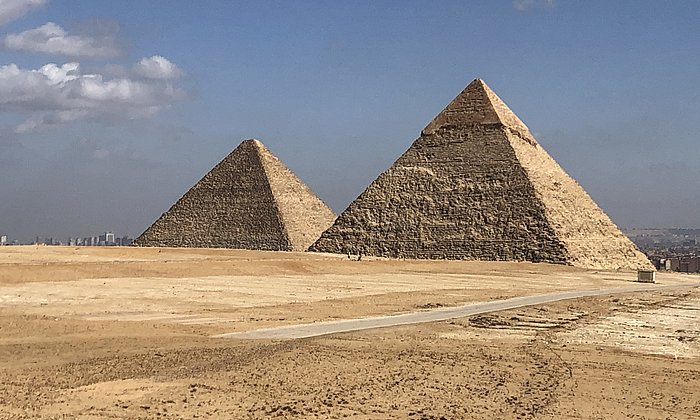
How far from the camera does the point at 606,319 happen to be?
1903 centimetres

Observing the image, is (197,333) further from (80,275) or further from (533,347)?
(80,275)

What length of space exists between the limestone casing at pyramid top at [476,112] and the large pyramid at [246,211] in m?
16.5

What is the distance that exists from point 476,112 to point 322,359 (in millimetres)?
63093

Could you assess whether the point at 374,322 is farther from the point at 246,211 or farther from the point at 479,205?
the point at 246,211

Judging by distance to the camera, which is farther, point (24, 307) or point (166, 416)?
point (24, 307)

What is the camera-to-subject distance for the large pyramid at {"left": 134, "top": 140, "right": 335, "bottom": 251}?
80.2 m

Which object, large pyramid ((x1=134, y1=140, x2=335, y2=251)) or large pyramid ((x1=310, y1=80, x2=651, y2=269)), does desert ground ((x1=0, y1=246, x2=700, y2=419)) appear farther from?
large pyramid ((x1=134, y1=140, x2=335, y2=251))

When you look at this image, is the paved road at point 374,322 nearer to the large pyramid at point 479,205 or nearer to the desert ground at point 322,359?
the desert ground at point 322,359

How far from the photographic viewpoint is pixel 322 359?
1136 centimetres

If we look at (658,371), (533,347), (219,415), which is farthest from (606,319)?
(219,415)

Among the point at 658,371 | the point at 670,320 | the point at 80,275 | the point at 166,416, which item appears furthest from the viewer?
the point at 80,275

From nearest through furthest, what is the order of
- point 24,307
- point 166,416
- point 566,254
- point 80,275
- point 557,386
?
1. point 166,416
2. point 557,386
3. point 24,307
4. point 80,275
5. point 566,254

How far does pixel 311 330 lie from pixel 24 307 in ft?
24.0

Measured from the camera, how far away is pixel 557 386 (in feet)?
32.6
